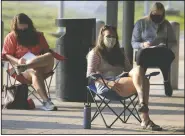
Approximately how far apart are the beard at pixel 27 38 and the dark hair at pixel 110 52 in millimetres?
Result: 1427

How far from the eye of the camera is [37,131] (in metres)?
6.71

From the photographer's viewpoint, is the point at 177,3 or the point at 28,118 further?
the point at 177,3

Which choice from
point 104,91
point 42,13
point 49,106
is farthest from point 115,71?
point 42,13

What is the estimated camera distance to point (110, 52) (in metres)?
7.34

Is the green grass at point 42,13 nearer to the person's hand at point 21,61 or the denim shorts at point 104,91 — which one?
the person's hand at point 21,61

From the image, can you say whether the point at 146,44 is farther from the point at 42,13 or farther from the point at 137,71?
the point at 42,13

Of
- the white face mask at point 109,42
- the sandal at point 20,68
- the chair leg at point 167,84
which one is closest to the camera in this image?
the white face mask at point 109,42

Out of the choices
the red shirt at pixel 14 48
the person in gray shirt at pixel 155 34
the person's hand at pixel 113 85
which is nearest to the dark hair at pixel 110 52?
the person's hand at pixel 113 85

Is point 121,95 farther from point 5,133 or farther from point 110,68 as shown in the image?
point 5,133

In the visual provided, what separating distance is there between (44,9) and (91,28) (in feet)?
65.0

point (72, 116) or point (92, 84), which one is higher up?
point (92, 84)

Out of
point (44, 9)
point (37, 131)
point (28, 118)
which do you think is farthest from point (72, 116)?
point (44, 9)

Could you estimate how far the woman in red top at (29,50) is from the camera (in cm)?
830

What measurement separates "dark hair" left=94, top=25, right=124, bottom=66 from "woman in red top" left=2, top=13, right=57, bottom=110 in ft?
4.24
